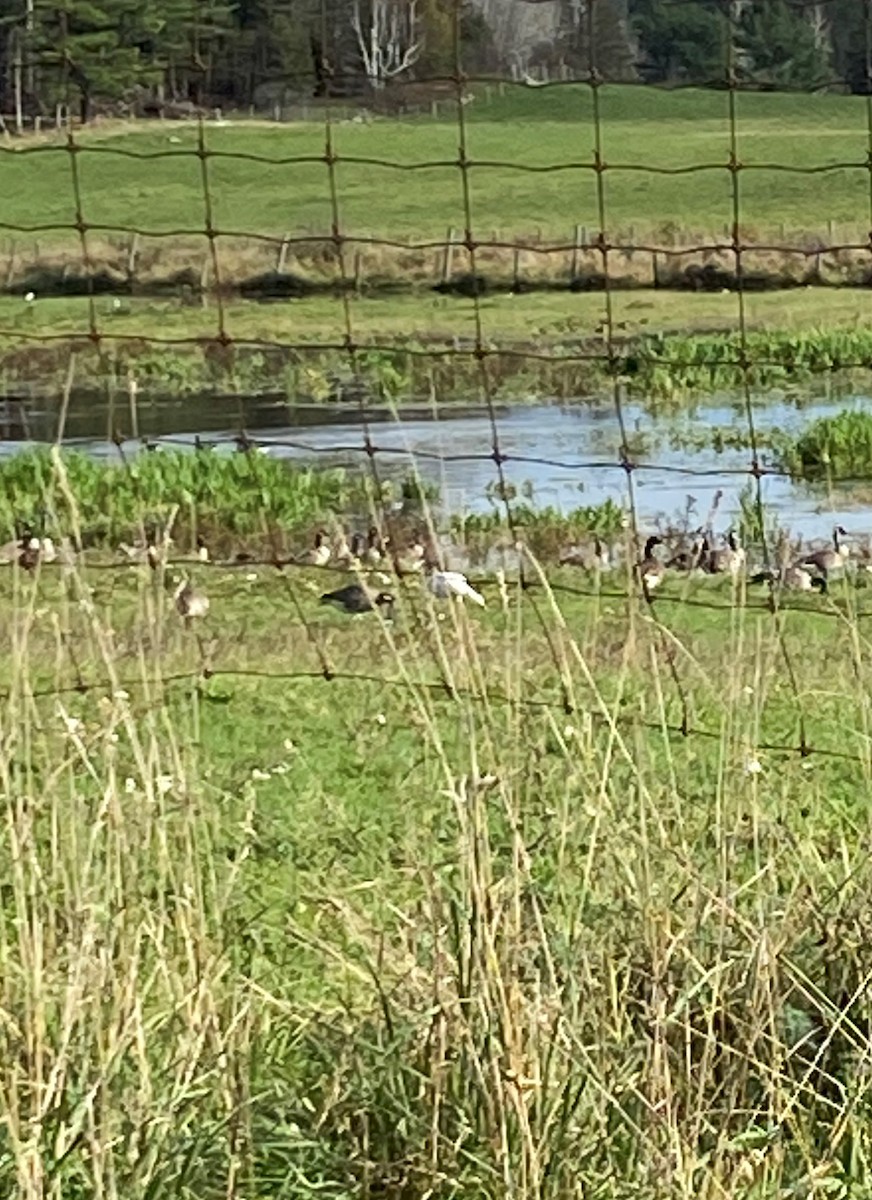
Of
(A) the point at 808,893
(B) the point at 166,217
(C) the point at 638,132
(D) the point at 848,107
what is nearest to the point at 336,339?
(B) the point at 166,217

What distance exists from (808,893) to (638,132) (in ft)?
175

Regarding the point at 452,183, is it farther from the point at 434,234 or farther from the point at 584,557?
the point at 584,557

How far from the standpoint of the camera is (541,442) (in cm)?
1730

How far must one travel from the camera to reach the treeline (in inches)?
245

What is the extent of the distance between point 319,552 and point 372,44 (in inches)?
84.4

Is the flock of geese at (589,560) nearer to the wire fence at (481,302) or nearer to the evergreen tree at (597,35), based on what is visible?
the wire fence at (481,302)

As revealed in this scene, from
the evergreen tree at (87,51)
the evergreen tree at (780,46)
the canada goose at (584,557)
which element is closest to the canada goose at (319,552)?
the canada goose at (584,557)

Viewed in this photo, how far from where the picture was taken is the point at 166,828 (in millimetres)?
4121

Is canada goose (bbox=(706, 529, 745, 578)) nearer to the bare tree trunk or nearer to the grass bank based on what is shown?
the bare tree trunk

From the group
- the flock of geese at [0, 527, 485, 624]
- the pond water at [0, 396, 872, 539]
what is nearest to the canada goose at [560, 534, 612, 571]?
the flock of geese at [0, 527, 485, 624]

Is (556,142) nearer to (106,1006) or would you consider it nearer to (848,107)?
(848,107)

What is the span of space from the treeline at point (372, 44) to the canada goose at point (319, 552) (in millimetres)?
1941

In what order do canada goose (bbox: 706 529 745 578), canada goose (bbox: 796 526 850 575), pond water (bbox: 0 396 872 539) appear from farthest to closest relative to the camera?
pond water (bbox: 0 396 872 539), canada goose (bbox: 706 529 745 578), canada goose (bbox: 796 526 850 575)

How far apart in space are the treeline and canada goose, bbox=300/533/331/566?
6.37 feet
